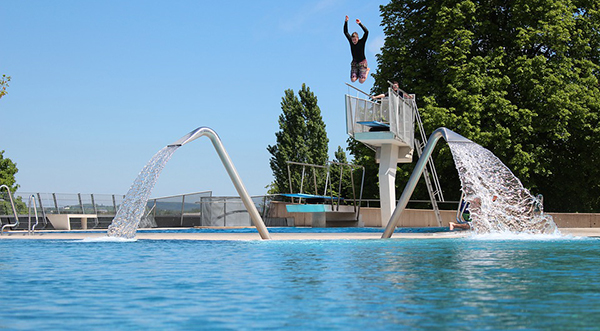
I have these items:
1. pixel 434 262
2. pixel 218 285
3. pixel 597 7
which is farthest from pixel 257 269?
pixel 597 7

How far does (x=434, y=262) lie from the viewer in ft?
42.4

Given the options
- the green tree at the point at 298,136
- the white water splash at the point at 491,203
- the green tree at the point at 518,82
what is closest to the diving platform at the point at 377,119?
the green tree at the point at 518,82

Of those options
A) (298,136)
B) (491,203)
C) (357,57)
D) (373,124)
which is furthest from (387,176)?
(298,136)

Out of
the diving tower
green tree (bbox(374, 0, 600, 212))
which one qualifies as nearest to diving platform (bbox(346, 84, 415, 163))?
the diving tower

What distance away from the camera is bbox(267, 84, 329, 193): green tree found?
66125 millimetres

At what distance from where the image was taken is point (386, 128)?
3048cm

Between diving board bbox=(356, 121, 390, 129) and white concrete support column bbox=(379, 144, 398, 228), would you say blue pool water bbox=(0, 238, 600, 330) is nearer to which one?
diving board bbox=(356, 121, 390, 129)

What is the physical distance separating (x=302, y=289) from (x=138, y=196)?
1188 centimetres

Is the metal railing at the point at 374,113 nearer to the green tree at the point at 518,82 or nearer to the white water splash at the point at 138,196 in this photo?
the green tree at the point at 518,82

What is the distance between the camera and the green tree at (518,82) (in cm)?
3512

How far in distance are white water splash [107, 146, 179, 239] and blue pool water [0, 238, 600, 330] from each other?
416cm

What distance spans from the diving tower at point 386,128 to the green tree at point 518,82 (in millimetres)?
2867

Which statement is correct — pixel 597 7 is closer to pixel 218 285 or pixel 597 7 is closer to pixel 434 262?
pixel 434 262

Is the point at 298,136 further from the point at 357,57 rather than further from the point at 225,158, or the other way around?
the point at 225,158
